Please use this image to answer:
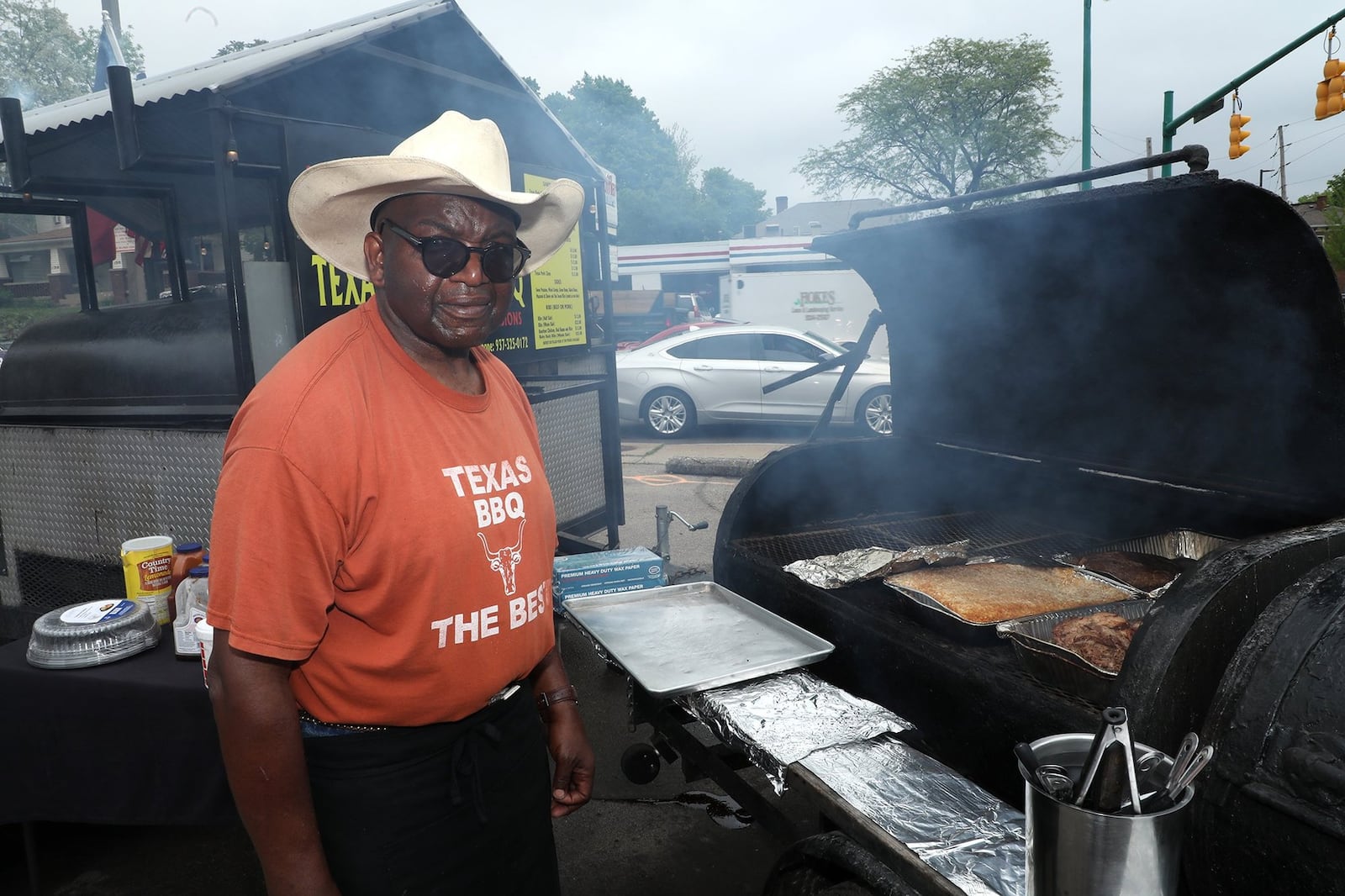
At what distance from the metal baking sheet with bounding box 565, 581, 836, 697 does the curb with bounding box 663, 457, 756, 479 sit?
21.8 feet

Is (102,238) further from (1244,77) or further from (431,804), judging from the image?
(1244,77)

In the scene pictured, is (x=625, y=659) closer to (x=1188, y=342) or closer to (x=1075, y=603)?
(x=1075, y=603)

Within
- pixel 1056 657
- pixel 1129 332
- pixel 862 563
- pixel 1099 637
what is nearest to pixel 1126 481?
pixel 1129 332

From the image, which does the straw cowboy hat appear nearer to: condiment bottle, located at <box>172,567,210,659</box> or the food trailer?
condiment bottle, located at <box>172,567,210,659</box>

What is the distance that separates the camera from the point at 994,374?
3320 millimetres

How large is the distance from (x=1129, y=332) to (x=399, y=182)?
2337 mm

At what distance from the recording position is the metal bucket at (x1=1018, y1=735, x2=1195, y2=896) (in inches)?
43.0

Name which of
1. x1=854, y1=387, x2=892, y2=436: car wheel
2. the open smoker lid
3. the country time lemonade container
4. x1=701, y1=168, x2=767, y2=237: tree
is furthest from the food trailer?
x1=701, y1=168, x2=767, y2=237: tree

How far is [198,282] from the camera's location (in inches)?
204

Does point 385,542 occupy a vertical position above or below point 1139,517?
above

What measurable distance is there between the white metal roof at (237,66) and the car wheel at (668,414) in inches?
328

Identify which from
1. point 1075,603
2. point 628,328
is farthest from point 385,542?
point 628,328

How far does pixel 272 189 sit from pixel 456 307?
2.94 m

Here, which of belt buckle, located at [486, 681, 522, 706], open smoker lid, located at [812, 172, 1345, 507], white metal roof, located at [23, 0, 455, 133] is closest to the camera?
belt buckle, located at [486, 681, 522, 706]
